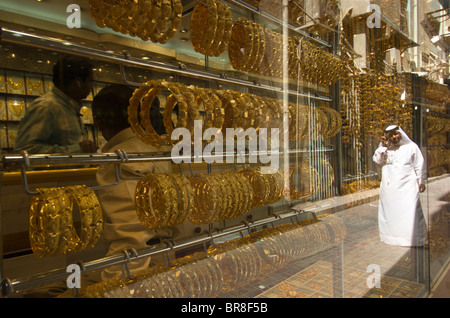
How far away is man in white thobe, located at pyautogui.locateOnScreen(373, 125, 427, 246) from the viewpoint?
46.5 inches

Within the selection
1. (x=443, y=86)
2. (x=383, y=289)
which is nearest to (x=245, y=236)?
(x=383, y=289)

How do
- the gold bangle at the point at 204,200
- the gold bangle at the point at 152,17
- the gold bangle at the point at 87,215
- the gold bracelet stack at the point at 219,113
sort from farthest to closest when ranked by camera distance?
the gold bangle at the point at 204,200
the gold bracelet stack at the point at 219,113
the gold bangle at the point at 152,17
the gold bangle at the point at 87,215

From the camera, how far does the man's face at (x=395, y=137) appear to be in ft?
3.89

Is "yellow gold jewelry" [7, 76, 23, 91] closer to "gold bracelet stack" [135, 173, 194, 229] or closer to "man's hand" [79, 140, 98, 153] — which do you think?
"man's hand" [79, 140, 98, 153]

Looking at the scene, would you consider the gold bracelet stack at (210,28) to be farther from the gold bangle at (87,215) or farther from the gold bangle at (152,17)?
the gold bangle at (87,215)

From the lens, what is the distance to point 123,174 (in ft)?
4.03

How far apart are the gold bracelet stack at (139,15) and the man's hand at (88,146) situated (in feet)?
1.36

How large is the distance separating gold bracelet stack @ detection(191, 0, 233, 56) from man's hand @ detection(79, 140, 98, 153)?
1.98 feet

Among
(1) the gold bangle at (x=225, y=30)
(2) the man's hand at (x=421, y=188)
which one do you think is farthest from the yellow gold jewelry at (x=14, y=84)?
(2) the man's hand at (x=421, y=188)

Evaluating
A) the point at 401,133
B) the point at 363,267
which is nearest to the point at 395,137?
the point at 401,133

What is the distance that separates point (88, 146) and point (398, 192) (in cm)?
118
